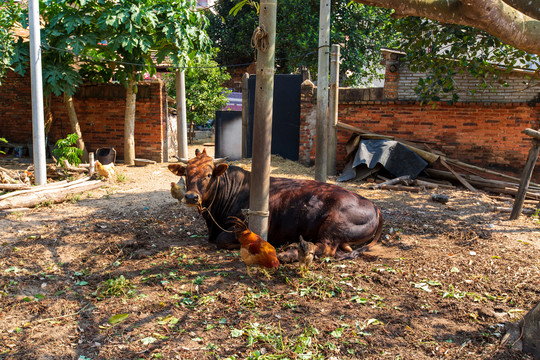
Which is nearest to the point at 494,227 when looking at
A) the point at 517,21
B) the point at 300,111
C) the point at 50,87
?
the point at 517,21

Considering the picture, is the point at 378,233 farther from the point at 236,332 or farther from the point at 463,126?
the point at 463,126

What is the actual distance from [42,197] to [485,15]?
23.5 ft

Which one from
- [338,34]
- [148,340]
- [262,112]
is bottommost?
[148,340]

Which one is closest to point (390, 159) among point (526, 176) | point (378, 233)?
point (526, 176)

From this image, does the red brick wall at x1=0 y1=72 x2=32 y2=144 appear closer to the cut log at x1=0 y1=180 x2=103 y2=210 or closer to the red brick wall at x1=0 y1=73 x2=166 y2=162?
the red brick wall at x1=0 y1=73 x2=166 y2=162

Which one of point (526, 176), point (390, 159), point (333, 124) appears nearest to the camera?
point (526, 176)

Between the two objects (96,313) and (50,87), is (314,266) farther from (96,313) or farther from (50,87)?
(50,87)

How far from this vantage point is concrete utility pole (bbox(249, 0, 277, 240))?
441cm

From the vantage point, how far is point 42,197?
7836 mm

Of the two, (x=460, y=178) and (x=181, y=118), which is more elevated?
(x=181, y=118)

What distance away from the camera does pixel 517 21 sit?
12.1ft

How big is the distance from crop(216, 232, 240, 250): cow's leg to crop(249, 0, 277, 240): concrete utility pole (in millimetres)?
754

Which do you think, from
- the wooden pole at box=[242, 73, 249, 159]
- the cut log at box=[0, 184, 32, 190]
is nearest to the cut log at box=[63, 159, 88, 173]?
the cut log at box=[0, 184, 32, 190]

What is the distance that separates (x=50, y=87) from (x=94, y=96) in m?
2.24
